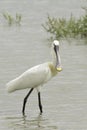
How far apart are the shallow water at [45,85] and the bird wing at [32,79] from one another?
40 cm

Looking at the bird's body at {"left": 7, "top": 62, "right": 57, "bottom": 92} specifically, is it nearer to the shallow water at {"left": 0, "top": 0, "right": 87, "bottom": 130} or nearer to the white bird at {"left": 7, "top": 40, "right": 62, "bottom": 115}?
the white bird at {"left": 7, "top": 40, "right": 62, "bottom": 115}

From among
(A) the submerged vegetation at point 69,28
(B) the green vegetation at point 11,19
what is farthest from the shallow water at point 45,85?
(A) the submerged vegetation at point 69,28

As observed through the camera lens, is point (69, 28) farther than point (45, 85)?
Yes

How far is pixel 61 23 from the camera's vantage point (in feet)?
62.2

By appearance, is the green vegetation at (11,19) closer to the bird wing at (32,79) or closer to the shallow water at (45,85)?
the shallow water at (45,85)

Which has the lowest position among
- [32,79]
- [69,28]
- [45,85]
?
[69,28]

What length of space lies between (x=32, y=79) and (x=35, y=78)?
52 mm

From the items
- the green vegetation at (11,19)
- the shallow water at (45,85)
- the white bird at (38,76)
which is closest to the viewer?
the shallow water at (45,85)

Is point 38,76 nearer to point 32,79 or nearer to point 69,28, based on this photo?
point 32,79

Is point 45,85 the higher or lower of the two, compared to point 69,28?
higher

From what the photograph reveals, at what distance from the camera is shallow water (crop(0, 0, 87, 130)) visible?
11.2 metres

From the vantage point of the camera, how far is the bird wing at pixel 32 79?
11.9 meters

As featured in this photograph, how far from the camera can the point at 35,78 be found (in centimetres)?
1192

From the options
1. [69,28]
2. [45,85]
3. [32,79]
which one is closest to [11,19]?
[69,28]
